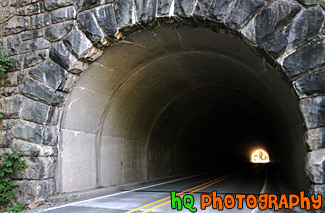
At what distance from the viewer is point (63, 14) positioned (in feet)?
28.0

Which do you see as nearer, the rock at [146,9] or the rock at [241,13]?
the rock at [241,13]

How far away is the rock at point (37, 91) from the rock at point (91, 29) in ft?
6.22

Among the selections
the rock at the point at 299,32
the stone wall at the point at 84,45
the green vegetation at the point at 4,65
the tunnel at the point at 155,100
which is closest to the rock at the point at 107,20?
the stone wall at the point at 84,45

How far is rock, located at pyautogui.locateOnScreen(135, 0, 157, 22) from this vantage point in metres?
7.59

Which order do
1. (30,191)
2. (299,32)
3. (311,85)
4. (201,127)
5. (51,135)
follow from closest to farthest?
1. (311,85)
2. (299,32)
3. (30,191)
4. (51,135)
5. (201,127)

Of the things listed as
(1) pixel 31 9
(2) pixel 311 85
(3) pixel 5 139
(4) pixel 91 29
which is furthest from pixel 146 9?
(3) pixel 5 139

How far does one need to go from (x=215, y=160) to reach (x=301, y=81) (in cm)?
2298

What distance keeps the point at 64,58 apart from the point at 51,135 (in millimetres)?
2263

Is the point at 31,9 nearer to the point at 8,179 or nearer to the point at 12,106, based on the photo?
the point at 12,106

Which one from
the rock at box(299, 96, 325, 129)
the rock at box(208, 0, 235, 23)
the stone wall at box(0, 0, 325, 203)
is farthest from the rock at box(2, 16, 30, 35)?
the rock at box(299, 96, 325, 129)

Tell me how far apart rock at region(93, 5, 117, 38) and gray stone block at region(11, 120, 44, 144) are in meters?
3.30

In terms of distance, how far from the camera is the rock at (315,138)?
5.73m

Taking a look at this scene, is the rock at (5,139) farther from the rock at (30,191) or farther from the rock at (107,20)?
the rock at (107,20)

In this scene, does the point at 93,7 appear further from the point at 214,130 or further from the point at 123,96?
the point at 214,130
